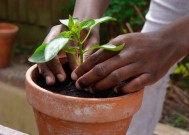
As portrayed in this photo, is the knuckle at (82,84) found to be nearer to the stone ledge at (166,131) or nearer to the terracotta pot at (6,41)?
the stone ledge at (166,131)

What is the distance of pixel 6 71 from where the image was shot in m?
3.23

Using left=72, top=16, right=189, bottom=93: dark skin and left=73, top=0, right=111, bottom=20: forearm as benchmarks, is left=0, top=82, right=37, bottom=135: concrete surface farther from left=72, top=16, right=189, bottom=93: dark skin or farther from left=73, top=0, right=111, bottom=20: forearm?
left=72, top=16, right=189, bottom=93: dark skin

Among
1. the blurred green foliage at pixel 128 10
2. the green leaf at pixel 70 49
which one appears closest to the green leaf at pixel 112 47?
the green leaf at pixel 70 49

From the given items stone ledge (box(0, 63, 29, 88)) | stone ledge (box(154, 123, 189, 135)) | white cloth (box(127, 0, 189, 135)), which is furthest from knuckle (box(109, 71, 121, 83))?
stone ledge (box(0, 63, 29, 88))

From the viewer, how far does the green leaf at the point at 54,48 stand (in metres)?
0.97

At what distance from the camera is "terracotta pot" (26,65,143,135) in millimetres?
982

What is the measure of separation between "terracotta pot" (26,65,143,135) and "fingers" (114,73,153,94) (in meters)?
0.02

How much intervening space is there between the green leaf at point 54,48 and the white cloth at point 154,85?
749mm

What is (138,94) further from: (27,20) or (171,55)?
(27,20)

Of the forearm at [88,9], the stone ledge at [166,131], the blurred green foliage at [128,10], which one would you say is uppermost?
the forearm at [88,9]

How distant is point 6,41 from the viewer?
3.21 m

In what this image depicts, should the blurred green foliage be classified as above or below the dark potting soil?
below

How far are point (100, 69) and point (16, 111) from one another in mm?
1887

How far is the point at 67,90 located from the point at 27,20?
271cm
